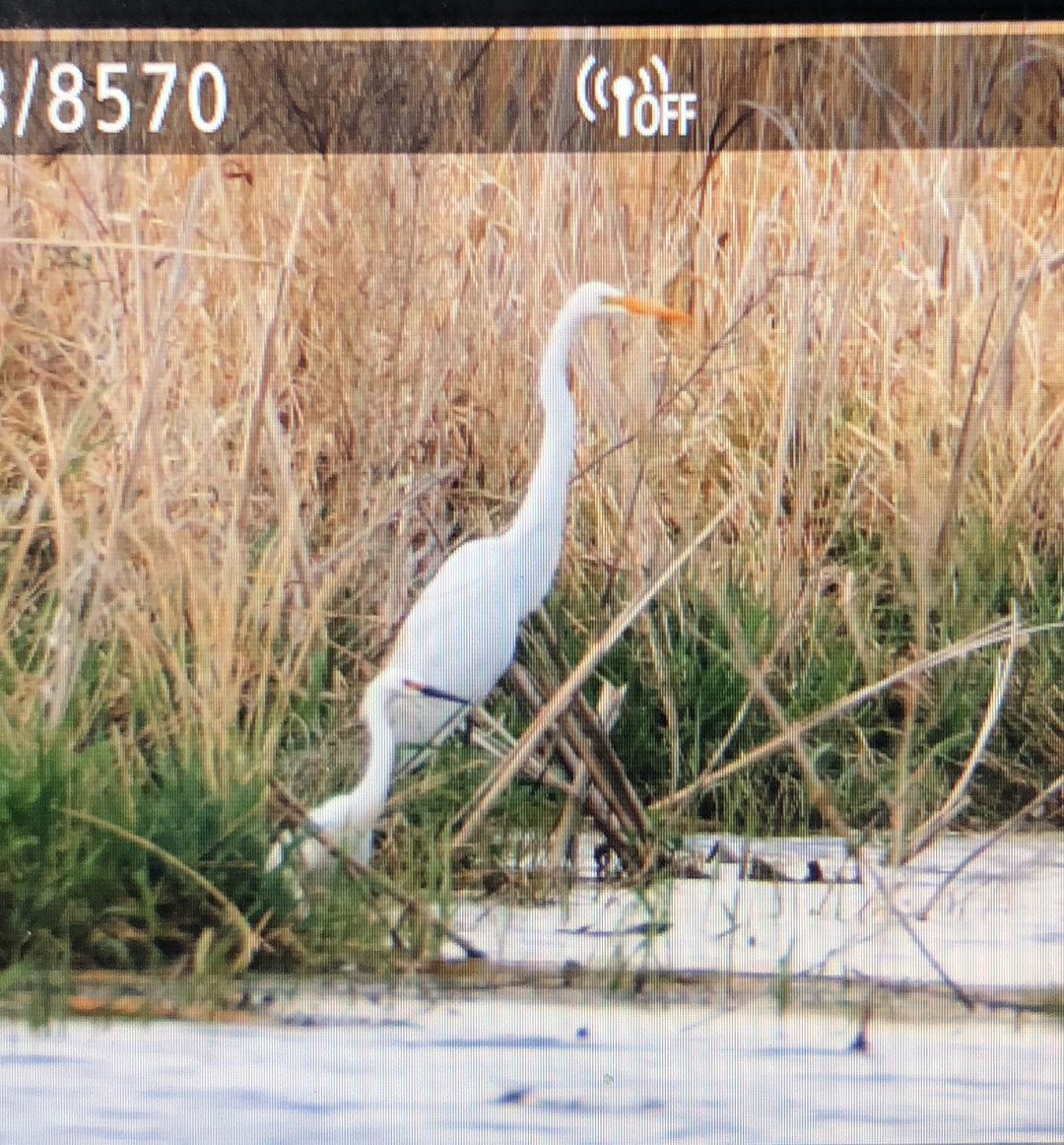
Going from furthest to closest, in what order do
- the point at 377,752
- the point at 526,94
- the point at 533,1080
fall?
the point at 526,94
the point at 377,752
the point at 533,1080

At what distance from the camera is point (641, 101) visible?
255 cm

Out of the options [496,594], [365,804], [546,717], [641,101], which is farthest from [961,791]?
[641,101]

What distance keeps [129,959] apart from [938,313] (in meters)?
1.34

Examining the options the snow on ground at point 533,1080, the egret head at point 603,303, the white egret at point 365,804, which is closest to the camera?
the snow on ground at point 533,1080

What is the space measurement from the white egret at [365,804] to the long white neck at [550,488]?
21 centimetres

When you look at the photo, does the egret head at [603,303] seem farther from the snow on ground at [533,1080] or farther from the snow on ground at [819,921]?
the snow on ground at [533,1080]

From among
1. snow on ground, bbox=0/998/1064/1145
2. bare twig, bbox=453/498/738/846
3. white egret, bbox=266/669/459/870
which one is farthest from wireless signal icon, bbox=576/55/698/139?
snow on ground, bbox=0/998/1064/1145

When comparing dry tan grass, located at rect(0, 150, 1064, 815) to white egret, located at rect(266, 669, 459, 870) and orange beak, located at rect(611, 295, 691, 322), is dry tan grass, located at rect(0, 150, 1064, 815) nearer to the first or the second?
orange beak, located at rect(611, 295, 691, 322)

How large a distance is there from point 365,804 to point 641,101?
95 cm

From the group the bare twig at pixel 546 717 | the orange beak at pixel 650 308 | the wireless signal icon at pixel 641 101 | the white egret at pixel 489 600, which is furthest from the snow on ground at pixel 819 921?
the wireless signal icon at pixel 641 101

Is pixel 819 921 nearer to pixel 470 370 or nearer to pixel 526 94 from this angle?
pixel 470 370

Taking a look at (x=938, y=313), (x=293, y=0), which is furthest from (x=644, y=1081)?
(x=293, y=0)

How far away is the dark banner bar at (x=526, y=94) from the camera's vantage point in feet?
8.25

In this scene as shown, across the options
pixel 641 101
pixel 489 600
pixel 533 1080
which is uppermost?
pixel 641 101
